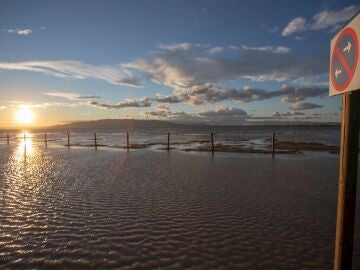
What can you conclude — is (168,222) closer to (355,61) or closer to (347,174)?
(347,174)

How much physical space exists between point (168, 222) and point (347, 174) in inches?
192

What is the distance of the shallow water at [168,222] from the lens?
17.6ft

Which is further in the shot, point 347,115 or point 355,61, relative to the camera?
point 347,115

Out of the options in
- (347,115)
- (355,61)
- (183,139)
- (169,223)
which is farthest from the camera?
(183,139)

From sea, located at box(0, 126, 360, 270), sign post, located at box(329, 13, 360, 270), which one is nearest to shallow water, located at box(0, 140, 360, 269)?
sea, located at box(0, 126, 360, 270)

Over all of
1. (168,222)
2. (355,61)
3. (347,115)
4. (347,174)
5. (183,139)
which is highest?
(355,61)

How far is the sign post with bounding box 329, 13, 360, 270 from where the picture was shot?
10.0 ft

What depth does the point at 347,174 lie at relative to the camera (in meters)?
3.48

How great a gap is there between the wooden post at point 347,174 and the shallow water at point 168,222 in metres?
1.64

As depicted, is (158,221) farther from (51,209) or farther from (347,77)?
(347,77)

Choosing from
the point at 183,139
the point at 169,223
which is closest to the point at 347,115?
the point at 169,223

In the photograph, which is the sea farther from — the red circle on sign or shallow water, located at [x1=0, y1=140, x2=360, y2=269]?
the red circle on sign

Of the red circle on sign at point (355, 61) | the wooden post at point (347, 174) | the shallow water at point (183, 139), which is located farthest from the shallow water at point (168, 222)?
the shallow water at point (183, 139)

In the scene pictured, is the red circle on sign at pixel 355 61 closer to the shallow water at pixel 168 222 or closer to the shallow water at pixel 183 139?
the shallow water at pixel 168 222
